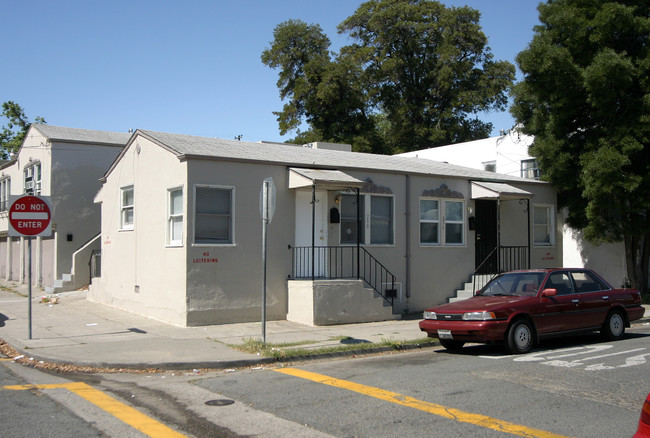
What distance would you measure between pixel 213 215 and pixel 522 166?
1759 cm

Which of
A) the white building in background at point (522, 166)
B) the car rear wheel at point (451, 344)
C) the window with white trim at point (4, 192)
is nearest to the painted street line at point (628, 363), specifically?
the car rear wheel at point (451, 344)

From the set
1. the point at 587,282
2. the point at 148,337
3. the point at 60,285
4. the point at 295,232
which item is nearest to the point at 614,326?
the point at 587,282

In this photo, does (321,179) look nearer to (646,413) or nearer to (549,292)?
(549,292)

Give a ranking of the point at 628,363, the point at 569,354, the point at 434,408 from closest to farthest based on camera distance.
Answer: the point at 434,408 < the point at 628,363 < the point at 569,354

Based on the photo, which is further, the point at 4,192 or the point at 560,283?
the point at 4,192

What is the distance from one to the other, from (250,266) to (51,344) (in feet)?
15.0

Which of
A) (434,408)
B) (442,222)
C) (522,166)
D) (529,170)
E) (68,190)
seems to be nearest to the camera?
(434,408)

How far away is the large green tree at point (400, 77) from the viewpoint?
3803 cm

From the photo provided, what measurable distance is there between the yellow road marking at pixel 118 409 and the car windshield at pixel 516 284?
7.09m

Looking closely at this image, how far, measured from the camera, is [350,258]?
1541cm

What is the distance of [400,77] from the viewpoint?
40.4 meters

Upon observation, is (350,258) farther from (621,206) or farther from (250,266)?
(621,206)

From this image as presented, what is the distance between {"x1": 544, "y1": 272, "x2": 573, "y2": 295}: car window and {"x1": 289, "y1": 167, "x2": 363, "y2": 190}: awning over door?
5067mm

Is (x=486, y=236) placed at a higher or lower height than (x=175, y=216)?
lower
